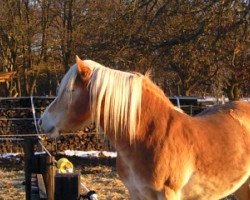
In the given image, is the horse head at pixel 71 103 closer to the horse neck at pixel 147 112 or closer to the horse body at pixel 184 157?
the horse neck at pixel 147 112

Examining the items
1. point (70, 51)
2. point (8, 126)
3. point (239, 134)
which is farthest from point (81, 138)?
point (239, 134)

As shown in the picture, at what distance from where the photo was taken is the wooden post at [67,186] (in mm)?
3441

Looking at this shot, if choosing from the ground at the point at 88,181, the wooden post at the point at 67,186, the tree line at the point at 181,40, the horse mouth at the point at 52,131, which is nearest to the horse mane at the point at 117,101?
the horse mouth at the point at 52,131

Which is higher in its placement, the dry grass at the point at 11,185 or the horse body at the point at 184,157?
the horse body at the point at 184,157

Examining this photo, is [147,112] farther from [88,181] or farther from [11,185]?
[88,181]

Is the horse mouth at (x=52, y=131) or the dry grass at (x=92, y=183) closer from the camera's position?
the horse mouth at (x=52, y=131)

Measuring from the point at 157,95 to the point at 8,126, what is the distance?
11.0 metres

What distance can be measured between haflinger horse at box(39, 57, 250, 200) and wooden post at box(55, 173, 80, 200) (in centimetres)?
31

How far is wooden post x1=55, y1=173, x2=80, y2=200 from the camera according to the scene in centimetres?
344

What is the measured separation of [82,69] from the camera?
3.37 meters

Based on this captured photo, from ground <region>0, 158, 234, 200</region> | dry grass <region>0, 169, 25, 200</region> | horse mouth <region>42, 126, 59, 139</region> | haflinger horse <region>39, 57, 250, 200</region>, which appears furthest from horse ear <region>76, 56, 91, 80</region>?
dry grass <region>0, 169, 25, 200</region>

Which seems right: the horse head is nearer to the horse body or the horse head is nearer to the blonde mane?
the blonde mane

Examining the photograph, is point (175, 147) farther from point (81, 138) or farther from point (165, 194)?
point (81, 138)

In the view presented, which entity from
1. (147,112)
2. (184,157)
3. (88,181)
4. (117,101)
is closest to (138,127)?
(147,112)
